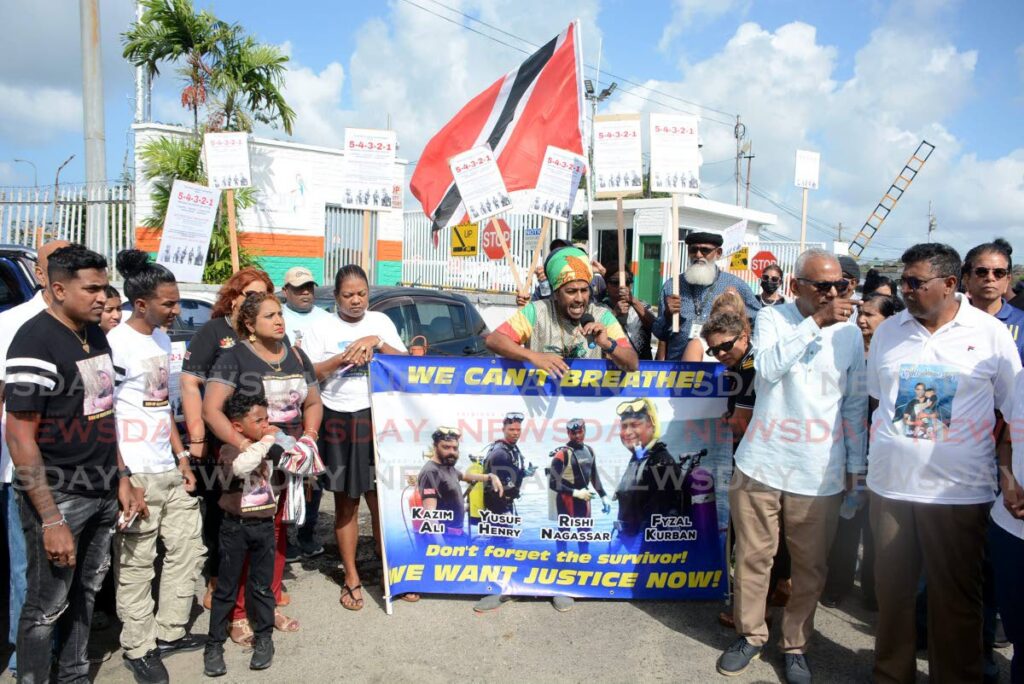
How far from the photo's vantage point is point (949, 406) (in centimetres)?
324

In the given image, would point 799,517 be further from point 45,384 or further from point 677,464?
point 45,384

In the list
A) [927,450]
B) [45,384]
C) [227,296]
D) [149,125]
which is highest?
[149,125]

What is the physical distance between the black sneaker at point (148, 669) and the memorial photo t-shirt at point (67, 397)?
2.95 feet

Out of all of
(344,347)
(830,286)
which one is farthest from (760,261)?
(344,347)

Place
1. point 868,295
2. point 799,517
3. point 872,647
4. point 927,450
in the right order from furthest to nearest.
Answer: point 868,295 → point 872,647 → point 799,517 → point 927,450

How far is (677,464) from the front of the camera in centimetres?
444

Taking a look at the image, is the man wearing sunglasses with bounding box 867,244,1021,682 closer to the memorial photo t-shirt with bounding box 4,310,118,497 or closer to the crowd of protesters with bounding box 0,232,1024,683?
the crowd of protesters with bounding box 0,232,1024,683

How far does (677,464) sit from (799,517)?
907 millimetres

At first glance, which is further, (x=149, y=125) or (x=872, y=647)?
(x=149, y=125)

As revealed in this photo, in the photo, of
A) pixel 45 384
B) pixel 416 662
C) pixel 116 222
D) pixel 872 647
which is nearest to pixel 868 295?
pixel 872 647

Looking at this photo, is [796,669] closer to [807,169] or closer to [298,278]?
[298,278]

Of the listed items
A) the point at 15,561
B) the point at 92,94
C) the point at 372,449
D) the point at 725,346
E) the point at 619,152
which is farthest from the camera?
the point at 92,94

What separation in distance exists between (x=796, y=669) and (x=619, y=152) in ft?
13.5

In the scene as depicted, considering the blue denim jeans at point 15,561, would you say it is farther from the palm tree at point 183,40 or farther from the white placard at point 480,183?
the palm tree at point 183,40
